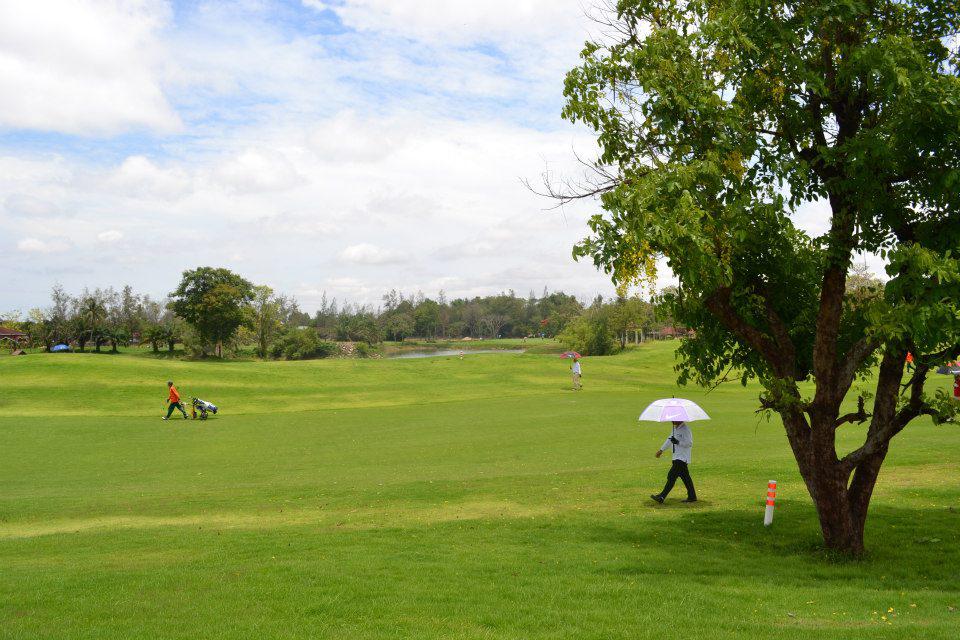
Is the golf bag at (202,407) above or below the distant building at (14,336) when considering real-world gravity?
below

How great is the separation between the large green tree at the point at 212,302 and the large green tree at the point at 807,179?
3350 inches

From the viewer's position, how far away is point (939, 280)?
9477mm

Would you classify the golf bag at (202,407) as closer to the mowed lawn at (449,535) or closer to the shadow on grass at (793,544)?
the mowed lawn at (449,535)

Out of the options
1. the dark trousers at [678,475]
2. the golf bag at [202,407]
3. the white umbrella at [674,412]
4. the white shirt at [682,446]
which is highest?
the white umbrella at [674,412]

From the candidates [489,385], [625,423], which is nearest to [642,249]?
[625,423]

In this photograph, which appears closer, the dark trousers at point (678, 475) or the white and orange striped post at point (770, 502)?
the white and orange striped post at point (770, 502)

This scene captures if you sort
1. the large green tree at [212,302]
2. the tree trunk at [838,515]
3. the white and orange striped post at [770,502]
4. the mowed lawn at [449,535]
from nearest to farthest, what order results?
1. the mowed lawn at [449,535]
2. the tree trunk at [838,515]
3. the white and orange striped post at [770,502]
4. the large green tree at [212,302]

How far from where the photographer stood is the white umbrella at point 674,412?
16859 mm

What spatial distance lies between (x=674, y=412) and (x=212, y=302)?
268ft

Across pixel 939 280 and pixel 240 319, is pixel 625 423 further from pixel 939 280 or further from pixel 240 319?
pixel 240 319

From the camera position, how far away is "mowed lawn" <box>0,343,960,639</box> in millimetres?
8922

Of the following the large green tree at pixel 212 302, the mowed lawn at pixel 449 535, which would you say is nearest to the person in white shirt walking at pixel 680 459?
the mowed lawn at pixel 449 535

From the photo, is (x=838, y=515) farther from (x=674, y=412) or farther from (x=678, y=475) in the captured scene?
(x=674, y=412)

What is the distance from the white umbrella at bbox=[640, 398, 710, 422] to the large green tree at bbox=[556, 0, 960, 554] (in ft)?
13.8
